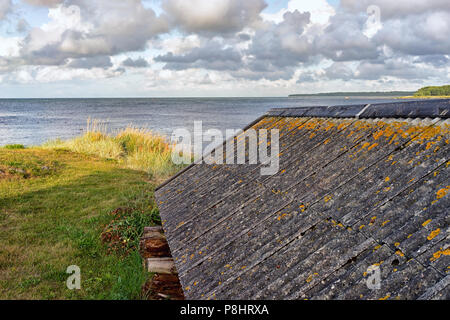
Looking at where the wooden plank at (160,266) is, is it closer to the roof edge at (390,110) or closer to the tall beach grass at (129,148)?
the roof edge at (390,110)

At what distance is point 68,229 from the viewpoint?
8.09 metres

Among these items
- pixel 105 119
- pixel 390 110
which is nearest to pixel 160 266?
pixel 390 110

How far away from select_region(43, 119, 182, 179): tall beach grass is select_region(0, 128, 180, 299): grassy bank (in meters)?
0.13

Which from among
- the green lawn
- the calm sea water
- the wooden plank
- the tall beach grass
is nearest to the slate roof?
Result: the wooden plank

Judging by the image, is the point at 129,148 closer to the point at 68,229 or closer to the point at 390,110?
the point at 68,229

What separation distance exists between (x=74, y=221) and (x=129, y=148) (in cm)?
1163

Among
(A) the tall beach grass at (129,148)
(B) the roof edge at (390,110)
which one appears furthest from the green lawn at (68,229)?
(B) the roof edge at (390,110)

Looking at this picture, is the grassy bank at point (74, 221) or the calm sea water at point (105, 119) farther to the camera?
the calm sea water at point (105, 119)

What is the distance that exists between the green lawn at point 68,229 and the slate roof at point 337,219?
99.0 inches

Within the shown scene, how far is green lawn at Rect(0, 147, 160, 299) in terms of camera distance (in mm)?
5690

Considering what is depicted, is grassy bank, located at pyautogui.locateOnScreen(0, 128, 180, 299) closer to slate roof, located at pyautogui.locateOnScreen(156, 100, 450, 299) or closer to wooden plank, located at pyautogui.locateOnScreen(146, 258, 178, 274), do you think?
wooden plank, located at pyautogui.locateOnScreen(146, 258, 178, 274)

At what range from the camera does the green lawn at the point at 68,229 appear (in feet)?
18.7
